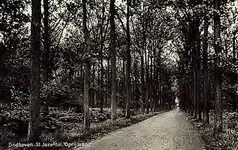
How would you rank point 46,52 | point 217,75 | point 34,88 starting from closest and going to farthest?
point 34,88, point 217,75, point 46,52

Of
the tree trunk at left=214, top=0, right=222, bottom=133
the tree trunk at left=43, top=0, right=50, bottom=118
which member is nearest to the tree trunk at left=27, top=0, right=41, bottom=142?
the tree trunk at left=43, top=0, right=50, bottom=118

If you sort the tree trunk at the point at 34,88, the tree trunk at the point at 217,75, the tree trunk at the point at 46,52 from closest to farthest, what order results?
the tree trunk at the point at 34,88, the tree trunk at the point at 217,75, the tree trunk at the point at 46,52

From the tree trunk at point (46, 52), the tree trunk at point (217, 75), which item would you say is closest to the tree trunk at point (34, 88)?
the tree trunk at point (46, 52)

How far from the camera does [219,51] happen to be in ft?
53.1

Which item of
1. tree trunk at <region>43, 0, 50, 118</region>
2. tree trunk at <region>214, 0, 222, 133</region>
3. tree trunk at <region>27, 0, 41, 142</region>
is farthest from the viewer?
tree trunk at <region>43, 0, 50, 118</region>

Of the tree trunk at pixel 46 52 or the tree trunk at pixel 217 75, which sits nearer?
the tree trunk at pixel 217 75

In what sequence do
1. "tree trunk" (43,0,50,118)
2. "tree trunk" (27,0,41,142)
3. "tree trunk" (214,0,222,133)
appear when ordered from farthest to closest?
"tree trunk" (43,0,50,118), "tree trunk" (214,0,222,133), "tree trunk" (27,0,41,142)

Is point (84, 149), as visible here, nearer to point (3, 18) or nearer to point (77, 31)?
point (3, 18)

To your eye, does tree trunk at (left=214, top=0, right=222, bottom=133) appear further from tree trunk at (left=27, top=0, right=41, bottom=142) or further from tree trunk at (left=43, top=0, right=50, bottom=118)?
tree trunk at (left=43, top=0, right=50, bottom=118)

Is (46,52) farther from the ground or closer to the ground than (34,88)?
farther from the ground

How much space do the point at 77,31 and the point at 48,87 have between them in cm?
1737

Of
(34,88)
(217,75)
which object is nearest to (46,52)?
(34,88)

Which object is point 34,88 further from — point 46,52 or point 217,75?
point 217,75

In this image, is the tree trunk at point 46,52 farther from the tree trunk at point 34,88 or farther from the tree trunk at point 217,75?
the tree trunk at point 217,75
